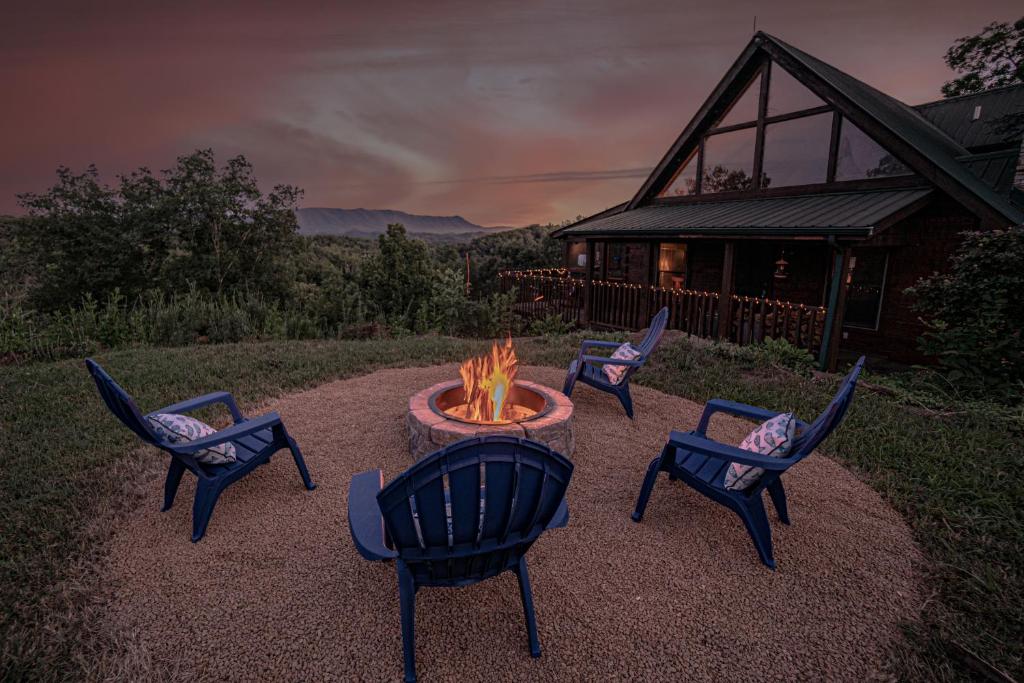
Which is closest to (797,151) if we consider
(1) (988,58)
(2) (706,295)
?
(2) (706,295)

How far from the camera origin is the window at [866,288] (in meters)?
8.83

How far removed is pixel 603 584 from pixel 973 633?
168 centimetres

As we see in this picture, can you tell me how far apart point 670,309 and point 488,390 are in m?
6.76

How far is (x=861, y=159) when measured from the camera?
8.26 m

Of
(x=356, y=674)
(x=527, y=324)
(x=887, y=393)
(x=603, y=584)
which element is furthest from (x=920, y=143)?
(x=356, y=674)

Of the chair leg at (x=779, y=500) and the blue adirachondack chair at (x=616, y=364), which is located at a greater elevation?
the blue adirachondack chair at (x=616, y=364)

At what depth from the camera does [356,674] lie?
1861mm

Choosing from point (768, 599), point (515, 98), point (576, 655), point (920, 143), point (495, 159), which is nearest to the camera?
point (576, 655)

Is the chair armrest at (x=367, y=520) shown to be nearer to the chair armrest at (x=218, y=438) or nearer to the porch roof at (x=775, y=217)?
the chair armrest at (x=218, y=438)

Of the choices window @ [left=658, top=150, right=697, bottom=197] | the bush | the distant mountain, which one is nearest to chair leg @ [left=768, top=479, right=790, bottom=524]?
the bush

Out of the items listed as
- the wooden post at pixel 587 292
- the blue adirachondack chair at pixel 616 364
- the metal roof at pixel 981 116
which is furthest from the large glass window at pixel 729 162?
the blue adirachondack chair at pixel 616 364

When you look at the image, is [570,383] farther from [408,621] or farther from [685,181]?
[685,181]

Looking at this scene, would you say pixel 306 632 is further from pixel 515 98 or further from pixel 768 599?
pixel 515 98

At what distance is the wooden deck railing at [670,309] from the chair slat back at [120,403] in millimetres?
7827
